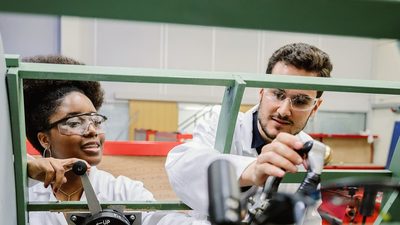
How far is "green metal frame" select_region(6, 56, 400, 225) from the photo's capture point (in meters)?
0.70

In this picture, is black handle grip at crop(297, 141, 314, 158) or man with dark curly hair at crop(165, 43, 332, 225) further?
man with dark curly hair at crop(165, 43, 332, 225)

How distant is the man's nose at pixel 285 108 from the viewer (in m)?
1.17

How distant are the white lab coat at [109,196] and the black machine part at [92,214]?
29 cm

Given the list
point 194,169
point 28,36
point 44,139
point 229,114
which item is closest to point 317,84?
point 229,114

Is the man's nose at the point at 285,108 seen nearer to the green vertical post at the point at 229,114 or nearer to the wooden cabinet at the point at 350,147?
the green vertical post at the point at 229,114

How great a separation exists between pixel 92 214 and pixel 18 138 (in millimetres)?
243

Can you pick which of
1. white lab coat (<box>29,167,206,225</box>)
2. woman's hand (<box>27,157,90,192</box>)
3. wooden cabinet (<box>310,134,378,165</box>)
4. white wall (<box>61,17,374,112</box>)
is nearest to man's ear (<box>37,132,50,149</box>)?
white lab coat (<box>29,167,206,225</box>)

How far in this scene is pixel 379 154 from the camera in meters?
4.81

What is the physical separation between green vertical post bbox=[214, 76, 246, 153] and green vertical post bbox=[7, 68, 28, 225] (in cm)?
45

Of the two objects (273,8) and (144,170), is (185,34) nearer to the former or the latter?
(144,170)

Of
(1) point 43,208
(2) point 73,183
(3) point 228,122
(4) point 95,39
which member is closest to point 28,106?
(2) point 73,183

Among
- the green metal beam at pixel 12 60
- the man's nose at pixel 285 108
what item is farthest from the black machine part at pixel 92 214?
the man's nose at pixel 285 108

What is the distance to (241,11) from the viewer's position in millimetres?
341

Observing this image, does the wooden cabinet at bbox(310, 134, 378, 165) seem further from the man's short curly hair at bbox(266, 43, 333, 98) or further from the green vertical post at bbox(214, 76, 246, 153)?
the green vertical post at bbox(214, 76, 246, 153)
